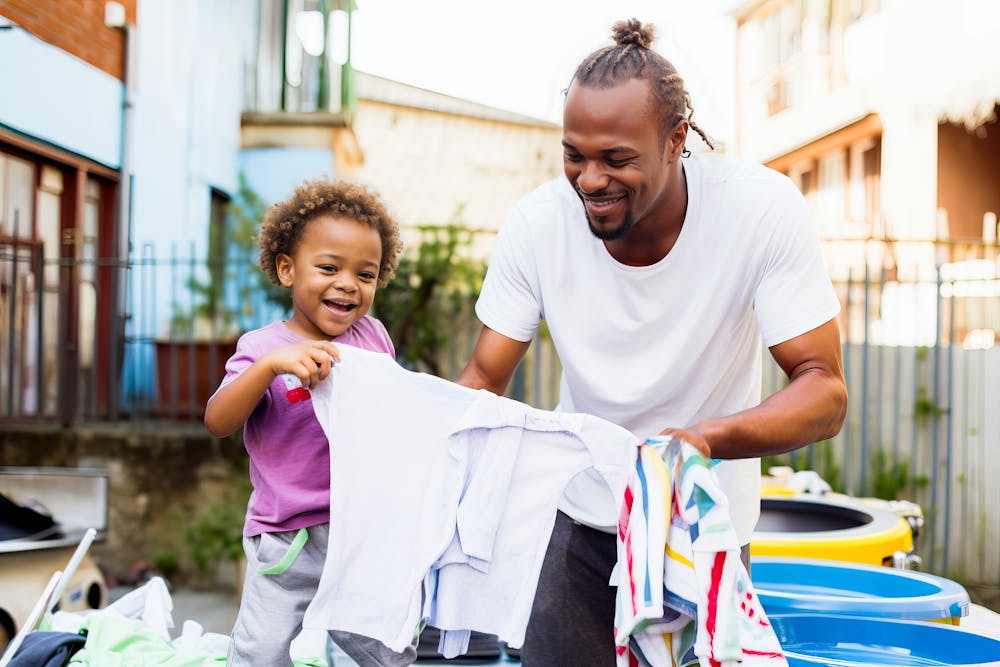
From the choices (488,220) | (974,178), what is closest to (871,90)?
(974,178)

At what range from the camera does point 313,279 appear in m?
2.12

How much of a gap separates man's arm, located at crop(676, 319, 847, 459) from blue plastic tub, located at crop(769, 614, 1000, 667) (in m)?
0.70

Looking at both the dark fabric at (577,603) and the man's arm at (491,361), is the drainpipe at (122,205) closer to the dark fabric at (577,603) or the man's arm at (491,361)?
the man's arm at (491,361)

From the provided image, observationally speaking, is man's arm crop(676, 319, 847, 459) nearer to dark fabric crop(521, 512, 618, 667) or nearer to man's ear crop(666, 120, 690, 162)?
man's ear crop(666, 120, 690, 162)

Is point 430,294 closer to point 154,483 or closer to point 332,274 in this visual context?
point 154,483

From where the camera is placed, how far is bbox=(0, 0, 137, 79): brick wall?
3.51 meters

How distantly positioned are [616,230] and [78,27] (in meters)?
3.08

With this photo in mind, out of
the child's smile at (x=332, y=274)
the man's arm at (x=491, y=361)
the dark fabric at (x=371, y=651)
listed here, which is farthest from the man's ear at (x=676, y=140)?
the dark fabric at (x=371, y=651)

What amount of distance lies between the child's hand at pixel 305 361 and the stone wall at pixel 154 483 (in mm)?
3856

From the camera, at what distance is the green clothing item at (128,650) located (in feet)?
8.48

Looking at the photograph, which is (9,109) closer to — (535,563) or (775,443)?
(535,563)

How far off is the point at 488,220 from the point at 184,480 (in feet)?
26.3

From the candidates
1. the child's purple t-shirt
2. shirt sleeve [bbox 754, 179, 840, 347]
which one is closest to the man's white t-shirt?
shirt sleeve [bbox 754, 179, 840, 347]

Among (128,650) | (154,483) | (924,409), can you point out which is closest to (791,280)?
(128,650)
